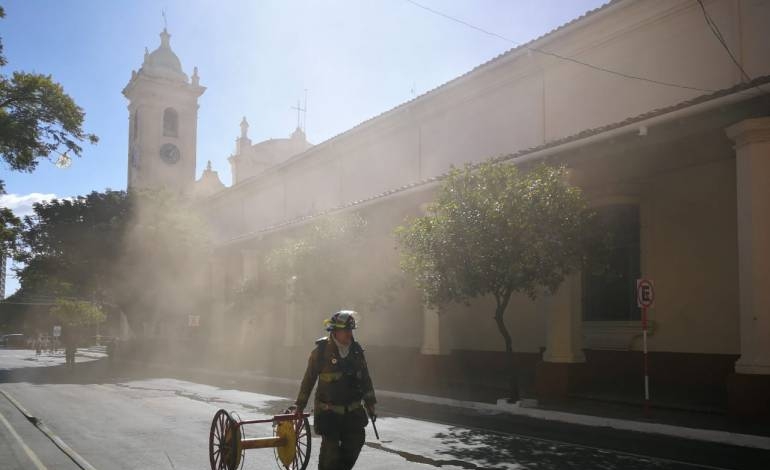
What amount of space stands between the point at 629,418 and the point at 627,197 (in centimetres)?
639

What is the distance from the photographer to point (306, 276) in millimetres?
21797

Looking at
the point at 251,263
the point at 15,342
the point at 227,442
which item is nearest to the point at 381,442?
the point at 227,442

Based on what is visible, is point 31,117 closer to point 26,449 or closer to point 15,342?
point 26,449

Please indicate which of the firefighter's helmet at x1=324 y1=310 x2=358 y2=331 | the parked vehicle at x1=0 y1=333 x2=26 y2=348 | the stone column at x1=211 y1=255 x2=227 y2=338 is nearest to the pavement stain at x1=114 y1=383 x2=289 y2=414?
the firefighter's helmet at x1=324 y1=310 x2=358 y2=331

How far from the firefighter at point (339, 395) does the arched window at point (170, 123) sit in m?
54.7

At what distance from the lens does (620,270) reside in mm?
18047

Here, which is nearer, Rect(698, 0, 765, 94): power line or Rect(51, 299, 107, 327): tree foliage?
Rect(698, 0, 765, 94): power line

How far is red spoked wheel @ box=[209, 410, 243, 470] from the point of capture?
21.9ft

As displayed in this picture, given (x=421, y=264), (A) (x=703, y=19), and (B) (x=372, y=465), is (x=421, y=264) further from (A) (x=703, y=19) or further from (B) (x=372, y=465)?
(A) (x=703, y=19)

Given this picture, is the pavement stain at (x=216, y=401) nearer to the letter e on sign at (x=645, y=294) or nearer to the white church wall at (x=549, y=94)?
the letter e on sign at (x=645, y=294)

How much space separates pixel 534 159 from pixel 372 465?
400 inches

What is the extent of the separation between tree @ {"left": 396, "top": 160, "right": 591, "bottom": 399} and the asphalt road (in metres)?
2.90

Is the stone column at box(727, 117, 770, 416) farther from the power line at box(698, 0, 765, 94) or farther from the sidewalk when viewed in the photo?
the power line at box(698, 0, 765, 94)

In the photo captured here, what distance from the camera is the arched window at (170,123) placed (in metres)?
57.5
